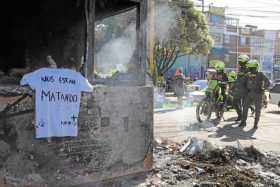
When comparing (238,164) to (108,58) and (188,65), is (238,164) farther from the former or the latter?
(188,65)

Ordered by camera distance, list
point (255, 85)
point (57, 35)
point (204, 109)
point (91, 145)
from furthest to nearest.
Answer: point (204, 109) → point (255, 85) → point (57, 35) → point (91, 145)

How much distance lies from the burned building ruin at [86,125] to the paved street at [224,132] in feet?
11.6

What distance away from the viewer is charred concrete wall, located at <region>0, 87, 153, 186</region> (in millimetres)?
5329

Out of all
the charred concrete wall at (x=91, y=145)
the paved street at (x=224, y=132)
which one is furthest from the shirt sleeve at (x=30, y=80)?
the paved street at (x=224, y=132)

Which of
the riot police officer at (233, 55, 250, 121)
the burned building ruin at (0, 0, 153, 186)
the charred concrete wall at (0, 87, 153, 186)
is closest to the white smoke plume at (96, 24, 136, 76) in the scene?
the burned building ruin at (0, 0, 153, 186)

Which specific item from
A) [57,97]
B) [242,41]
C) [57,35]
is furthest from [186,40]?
[242,41]

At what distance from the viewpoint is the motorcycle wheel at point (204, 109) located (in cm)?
1290

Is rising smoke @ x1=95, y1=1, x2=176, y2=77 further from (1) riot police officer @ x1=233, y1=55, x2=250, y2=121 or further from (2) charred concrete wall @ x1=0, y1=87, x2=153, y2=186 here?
(1) riot police officer @ x1=233, y1=55, x2=250, y2=121

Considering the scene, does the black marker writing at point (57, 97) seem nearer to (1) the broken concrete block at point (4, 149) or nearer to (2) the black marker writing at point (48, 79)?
(2) the black marker writing at point (48, 79)

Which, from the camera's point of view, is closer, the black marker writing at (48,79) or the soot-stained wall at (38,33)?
the black marker writing at (48,79)

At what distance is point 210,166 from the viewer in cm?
725

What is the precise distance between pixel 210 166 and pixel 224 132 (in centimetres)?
450

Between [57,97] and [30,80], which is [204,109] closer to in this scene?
[57,97]

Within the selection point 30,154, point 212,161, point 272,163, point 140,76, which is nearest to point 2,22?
point 140,76
